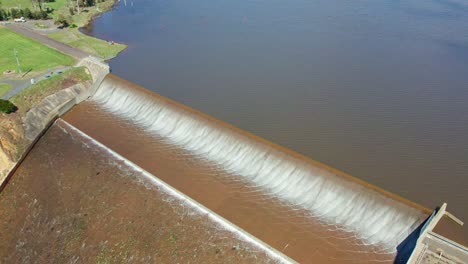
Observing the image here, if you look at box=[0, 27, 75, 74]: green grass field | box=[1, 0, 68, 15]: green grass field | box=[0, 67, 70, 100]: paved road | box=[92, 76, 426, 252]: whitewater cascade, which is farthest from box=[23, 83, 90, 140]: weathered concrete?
box=[1, 0, 68, 15]: green grass field

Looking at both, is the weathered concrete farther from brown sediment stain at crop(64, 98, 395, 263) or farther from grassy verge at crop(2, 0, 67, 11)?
→ grassy verge at crop(2, 0, 67, 11)

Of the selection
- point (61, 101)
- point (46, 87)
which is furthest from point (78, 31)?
point (61, 101)

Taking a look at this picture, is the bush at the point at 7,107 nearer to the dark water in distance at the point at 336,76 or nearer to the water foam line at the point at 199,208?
the water foam line at the point at 199,208

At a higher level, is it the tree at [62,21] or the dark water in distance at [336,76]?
the dark water in distance at [336,76]

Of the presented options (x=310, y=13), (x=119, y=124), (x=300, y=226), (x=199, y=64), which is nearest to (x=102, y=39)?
(x=199, y=64)

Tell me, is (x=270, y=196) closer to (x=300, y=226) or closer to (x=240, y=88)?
(x=300, y=226)

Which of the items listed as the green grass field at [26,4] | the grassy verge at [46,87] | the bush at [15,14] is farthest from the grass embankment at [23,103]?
the green grass field at [26,4]
